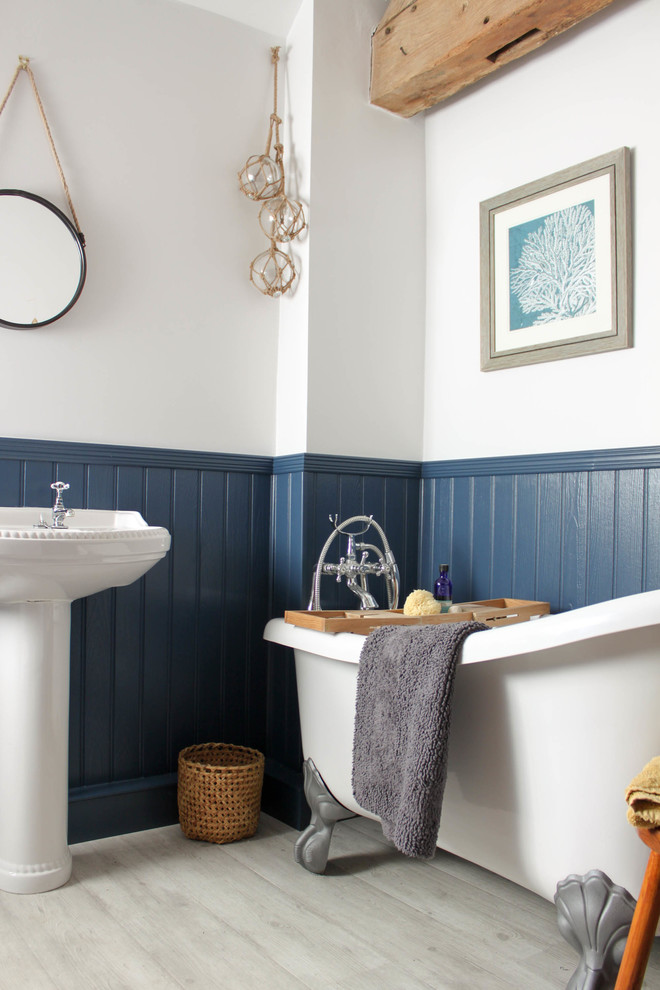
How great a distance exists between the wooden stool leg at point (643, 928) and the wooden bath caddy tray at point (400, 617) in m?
0.74

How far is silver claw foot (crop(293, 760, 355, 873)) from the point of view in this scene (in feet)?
7.13

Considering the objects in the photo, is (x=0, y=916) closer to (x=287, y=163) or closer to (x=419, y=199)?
(x=287, y=163)

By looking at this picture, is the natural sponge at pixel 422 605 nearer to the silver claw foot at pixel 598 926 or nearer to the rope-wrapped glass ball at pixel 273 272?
the silver claw foot at pixel 598 926

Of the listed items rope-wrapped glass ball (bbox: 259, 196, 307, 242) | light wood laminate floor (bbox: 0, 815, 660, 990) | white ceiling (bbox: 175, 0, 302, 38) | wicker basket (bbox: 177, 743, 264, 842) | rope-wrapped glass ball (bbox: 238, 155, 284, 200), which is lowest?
light wood laminate floor (bbox: 0, 815, 660, 990)

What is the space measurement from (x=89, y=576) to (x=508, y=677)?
947 mm

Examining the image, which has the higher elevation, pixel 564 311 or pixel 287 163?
pixel 287 163

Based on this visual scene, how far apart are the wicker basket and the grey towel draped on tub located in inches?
22.4

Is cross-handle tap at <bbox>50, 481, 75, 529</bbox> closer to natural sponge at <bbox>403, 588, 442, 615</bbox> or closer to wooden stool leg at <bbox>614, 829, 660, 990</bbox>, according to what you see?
natural sponge at <bbox>403, 588, 442, 615</bbox>

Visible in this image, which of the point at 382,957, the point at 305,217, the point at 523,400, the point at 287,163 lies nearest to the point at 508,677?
the point at 382,957

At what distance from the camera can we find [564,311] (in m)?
2.42

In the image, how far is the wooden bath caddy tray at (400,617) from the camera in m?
2.12

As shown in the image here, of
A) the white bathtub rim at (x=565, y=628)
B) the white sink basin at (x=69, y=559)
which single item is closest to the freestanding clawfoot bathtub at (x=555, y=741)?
the white bathtub rim at (x=565, y=628)

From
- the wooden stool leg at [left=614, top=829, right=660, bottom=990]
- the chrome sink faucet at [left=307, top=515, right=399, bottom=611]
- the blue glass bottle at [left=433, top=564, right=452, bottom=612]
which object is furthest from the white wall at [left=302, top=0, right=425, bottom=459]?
the wooden stool leg at [left=614, top=829, right=660, bottom=990]

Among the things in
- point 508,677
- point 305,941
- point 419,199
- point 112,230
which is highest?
point 419,199
